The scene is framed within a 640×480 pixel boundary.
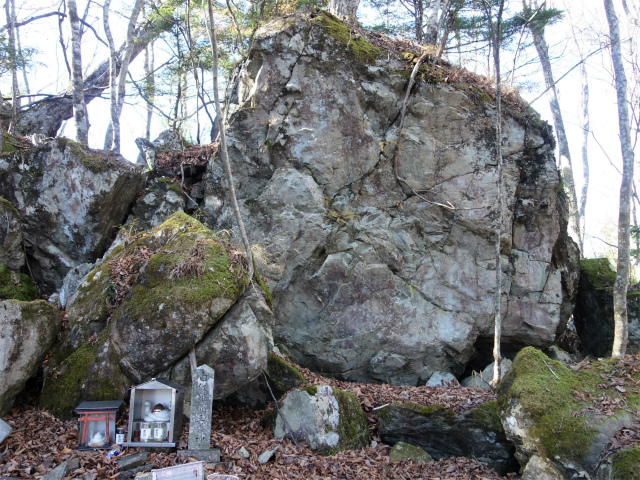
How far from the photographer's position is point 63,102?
14031 mm

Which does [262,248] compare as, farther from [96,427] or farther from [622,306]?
[622,306]

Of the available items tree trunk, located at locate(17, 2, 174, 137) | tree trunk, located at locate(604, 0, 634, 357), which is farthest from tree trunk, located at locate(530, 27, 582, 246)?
tree trunk, located at locate(17, 2, 174, 137)

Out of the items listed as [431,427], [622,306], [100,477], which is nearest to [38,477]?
[100,477]

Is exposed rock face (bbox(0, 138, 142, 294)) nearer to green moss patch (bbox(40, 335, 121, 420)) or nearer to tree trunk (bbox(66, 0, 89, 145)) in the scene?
tree trunk (bbox(66, 0, 89, 145))

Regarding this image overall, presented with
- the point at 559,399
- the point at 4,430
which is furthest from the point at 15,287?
the point at 559,399

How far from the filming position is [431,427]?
617 cm

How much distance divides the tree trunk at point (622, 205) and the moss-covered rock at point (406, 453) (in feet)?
15.6

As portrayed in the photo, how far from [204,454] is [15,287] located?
495 centimetres

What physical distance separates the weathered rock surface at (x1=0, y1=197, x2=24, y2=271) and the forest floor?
10.0 feet

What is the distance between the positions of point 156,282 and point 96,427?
2008 millimetres

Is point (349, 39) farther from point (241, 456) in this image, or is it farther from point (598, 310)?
point (598, 310)

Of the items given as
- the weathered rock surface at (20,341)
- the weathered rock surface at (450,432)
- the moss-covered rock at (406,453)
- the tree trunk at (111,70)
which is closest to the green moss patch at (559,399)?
the weathered rock surface at (450,432)

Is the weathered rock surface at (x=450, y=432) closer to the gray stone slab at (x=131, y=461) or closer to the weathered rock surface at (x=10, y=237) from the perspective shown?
the gray stone slab at (x=131, y=461)

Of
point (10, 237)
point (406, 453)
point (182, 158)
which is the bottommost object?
point (406, 453)
